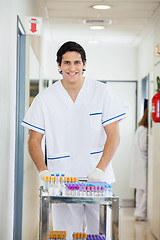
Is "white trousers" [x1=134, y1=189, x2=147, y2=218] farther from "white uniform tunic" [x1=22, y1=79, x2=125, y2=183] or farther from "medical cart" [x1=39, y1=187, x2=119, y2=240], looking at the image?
"medical cart" [x1=39, y1=187, x2=119, y2=240]

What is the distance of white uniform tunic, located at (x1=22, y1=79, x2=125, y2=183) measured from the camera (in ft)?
8.96

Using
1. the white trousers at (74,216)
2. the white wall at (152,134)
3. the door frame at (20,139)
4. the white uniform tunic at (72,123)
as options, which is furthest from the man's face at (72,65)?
the white wall at (152,134)

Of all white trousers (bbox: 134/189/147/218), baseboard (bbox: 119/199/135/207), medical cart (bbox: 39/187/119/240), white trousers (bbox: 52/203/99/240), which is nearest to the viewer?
medical cart (bbox: 39/187/119/240)

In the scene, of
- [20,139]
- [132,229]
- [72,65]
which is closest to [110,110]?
[72,65]

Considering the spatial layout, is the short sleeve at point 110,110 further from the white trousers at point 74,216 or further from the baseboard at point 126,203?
the baseboard at point 126,203

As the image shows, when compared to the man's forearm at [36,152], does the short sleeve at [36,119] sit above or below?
above

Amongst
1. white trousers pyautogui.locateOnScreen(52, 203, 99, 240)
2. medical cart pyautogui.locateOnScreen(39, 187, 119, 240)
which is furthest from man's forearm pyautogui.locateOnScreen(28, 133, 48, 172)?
medical cart pyautogui.locateOnScreen(39, 187, 119, 240)

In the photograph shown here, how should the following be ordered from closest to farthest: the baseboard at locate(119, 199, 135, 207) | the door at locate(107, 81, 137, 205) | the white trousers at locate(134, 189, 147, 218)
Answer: the white trousers at locate(134, 189, 147, 218) → the baseboard at locate(119, 199, 135, 207) → the door at locate(107, 81, 137, 205)

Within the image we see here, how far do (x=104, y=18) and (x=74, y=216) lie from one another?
3.57 meters

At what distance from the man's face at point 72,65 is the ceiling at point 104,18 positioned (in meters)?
2.32

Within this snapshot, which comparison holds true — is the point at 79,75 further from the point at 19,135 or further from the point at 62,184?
the point at 19,135

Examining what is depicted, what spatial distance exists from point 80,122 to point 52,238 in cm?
71

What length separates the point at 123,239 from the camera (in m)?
5.03

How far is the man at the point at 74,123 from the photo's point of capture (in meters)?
2.69
